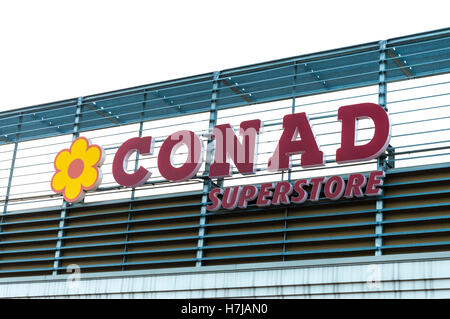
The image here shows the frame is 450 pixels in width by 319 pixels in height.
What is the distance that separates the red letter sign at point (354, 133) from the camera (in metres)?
17.2

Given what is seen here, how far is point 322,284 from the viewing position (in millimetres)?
16156

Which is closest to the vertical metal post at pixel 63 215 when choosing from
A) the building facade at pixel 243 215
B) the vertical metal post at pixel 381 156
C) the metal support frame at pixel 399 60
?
the building facade at pixel 243 215

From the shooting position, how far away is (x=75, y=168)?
2209 centimetres

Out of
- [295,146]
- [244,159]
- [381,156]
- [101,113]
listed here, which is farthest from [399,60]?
[101,113]

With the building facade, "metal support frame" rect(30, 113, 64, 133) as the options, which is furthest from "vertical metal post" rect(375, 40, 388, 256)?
"metal support frame" rect(30, 113, 64, 133)

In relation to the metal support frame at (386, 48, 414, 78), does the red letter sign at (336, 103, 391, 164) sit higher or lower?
lower

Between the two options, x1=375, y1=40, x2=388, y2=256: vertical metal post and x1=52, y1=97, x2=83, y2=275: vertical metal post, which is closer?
x1=375, y1=40, x2=388, y2=256: vertical metal post

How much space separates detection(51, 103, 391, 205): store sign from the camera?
1747 centimetres

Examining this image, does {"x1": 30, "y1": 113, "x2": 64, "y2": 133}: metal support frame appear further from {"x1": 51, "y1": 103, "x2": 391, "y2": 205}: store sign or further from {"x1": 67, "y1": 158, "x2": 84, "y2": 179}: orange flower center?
{"x1": 67, "y1": 158, "x2": 84, "y2": 179}: orange flower center

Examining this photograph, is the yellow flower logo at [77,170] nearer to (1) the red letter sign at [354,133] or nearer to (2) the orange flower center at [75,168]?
(2) the orange flower center at [75,168]

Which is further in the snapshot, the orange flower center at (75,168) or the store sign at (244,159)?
the orange flower center at (75,168)

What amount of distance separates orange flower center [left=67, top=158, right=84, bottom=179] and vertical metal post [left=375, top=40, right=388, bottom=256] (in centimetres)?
924
